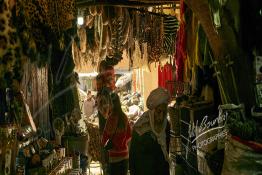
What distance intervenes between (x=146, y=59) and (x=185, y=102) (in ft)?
14.0

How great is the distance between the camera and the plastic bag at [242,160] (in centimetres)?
270

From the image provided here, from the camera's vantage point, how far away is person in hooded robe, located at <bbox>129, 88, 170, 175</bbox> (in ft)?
14.8

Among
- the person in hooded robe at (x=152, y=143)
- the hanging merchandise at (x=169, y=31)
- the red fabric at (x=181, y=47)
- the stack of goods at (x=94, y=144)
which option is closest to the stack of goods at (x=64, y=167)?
the person in hooded robe at (x=152, y=143)

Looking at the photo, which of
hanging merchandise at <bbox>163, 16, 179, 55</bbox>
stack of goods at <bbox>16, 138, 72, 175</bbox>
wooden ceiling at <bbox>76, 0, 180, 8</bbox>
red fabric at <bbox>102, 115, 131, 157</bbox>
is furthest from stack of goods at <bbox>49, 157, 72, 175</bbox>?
hanging merchandise at <bbox>163, 16, 179, 55</bbox>

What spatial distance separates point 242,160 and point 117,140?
11.9 ft

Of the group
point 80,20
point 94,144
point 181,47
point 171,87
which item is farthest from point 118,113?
point 80,20

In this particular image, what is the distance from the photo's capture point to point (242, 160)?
108 inches

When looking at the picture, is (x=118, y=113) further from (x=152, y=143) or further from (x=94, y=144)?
(x=94, y=144)

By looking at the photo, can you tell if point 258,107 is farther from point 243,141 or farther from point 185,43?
point 185,43

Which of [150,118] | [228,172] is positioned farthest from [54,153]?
[228,172]

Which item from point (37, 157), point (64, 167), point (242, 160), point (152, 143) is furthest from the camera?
point (152, 143)

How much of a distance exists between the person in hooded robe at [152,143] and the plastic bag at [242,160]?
1.71 m

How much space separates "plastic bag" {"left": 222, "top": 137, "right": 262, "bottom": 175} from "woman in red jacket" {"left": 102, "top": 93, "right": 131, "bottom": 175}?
345 cm

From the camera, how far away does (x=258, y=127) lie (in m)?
2.90
